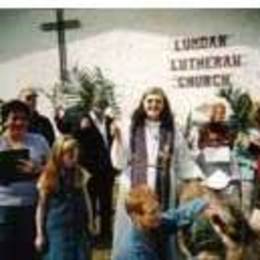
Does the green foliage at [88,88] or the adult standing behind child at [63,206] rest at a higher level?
the green foliage at [88,88]

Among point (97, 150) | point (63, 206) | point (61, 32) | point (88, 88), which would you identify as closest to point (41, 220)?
point (63, 206)

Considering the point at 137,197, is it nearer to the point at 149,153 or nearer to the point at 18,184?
the point at 149,153

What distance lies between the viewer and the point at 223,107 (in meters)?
1.94

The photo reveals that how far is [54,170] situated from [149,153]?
209 millimetres

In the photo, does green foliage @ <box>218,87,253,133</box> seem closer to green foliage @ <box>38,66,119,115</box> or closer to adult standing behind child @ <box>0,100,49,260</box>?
green foliage @ <box>38,66,119,115</box>

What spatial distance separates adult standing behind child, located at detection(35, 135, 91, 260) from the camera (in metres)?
1.90

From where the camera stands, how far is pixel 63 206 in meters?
1.90

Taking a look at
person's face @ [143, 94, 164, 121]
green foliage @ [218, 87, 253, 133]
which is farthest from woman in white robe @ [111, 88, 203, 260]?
green foliage @ [218, 87, 253, 133]

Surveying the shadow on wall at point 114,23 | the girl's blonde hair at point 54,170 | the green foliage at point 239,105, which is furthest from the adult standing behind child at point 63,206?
the green foliage at point 239,105

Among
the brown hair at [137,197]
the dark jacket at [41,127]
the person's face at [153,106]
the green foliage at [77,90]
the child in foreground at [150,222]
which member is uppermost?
the green foliage at [77,90]

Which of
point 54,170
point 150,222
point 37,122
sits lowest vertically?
point 150,222

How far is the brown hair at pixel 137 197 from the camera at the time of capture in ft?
6.28

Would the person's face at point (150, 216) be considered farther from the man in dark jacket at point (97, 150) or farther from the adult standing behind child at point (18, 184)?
the adult standing behind child at point (18, 184)

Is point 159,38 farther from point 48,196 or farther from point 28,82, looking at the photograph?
point 48,196
